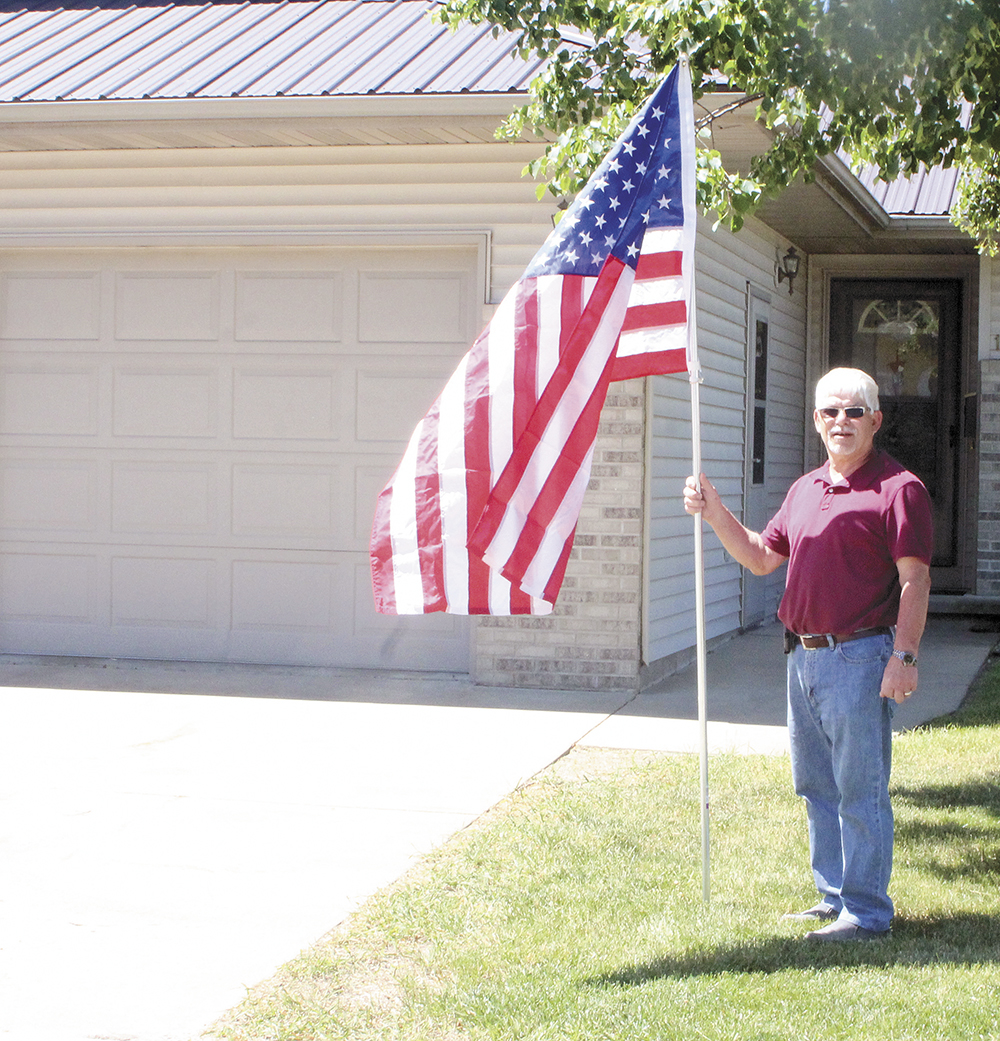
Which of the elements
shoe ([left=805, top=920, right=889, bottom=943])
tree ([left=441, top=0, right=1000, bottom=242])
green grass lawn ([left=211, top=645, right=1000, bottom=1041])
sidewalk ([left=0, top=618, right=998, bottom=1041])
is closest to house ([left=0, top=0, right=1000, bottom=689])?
sidewalk ([left=0, top=618, right=998, bottom=1041])

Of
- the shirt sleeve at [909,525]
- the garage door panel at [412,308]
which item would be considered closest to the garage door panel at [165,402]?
the garage door panel at [412,308]

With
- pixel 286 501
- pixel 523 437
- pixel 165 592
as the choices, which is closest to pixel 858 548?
pixel 523 437

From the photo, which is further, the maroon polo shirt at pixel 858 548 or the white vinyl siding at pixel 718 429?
the white vinyl siding at pixel 718 429

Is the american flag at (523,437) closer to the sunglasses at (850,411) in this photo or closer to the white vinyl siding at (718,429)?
the sunglasses at (850,411)

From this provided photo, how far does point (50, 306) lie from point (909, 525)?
6.74m

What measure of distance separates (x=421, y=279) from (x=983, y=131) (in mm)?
4229

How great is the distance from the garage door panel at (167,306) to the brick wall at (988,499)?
22.7ft

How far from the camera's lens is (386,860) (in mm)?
4969

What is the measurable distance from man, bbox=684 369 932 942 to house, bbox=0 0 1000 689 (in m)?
4.02

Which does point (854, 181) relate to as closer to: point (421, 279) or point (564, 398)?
point (421, 279)

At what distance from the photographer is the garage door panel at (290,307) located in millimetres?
8758

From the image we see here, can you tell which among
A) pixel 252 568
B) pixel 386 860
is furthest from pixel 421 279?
pixel 386 860

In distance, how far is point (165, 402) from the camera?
899 cm

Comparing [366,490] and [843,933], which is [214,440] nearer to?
[366,490]
